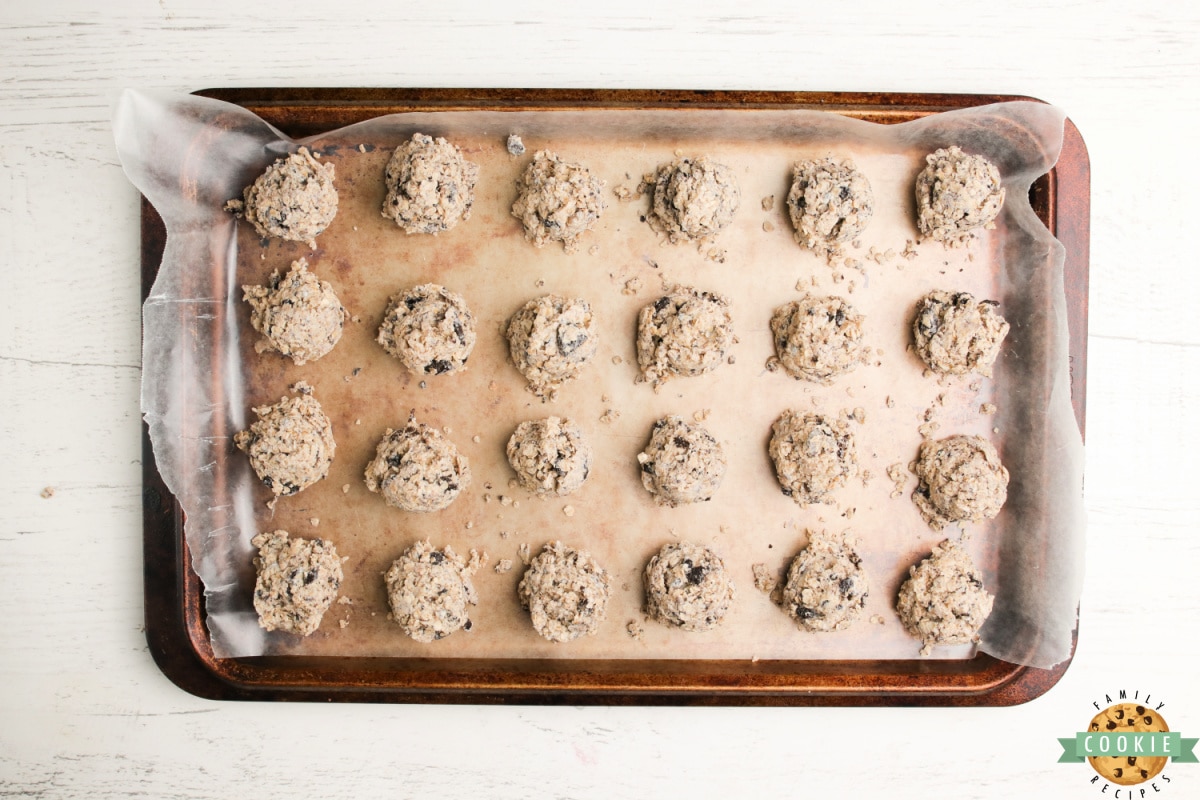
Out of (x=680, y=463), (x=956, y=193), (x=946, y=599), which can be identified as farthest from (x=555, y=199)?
(x=946, y=599)

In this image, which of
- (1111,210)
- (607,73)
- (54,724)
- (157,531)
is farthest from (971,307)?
(54,724)

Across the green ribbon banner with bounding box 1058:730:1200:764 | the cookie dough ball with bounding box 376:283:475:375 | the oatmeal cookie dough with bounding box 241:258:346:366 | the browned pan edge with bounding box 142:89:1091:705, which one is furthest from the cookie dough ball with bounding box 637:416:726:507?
the green ribbon banner with bounding box 1058:730:1200:764

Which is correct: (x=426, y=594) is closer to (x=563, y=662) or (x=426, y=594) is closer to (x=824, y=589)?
(x=563, y=662)

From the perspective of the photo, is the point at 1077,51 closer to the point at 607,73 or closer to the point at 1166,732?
the point at 607,73

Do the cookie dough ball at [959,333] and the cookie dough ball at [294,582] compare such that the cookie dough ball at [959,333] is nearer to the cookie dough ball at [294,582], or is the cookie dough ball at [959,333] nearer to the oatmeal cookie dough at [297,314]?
the oatmeal cookie dough at [297,314]

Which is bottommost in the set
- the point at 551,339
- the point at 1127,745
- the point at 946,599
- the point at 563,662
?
the point at 1127,745

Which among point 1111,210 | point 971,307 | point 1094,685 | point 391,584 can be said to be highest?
point 1111,210
